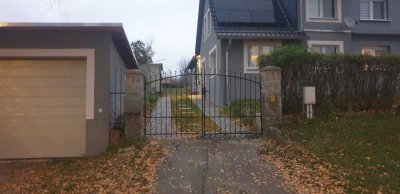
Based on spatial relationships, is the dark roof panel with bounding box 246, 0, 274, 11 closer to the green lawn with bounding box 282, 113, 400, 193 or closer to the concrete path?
the green lawn with bounding box 282, 113, 400, 193

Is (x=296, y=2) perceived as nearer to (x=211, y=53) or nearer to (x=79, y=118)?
(x=211, y=53)

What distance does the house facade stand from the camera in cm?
1764

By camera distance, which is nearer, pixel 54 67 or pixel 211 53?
pixel 54 67

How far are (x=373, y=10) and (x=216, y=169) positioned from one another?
15.2 metres

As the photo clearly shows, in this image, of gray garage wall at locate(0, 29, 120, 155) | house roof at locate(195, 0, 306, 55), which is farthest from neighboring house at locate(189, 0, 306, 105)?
gray garage wall at locate(0, 29, 120, 155)

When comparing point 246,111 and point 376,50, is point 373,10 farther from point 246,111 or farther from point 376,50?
point 246,111

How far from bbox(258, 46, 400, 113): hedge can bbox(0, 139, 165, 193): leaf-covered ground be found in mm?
4583

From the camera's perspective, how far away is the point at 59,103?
10641mm

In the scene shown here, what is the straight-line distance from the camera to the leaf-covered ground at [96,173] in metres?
7.62

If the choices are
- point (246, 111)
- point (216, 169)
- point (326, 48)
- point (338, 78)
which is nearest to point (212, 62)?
point (326, 48)

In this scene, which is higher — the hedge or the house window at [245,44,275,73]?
the house window at [245,44,275,73]

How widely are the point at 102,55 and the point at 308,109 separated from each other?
6159 millimetres

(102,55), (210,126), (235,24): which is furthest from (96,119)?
(235,24)

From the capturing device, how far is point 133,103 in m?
10.2
